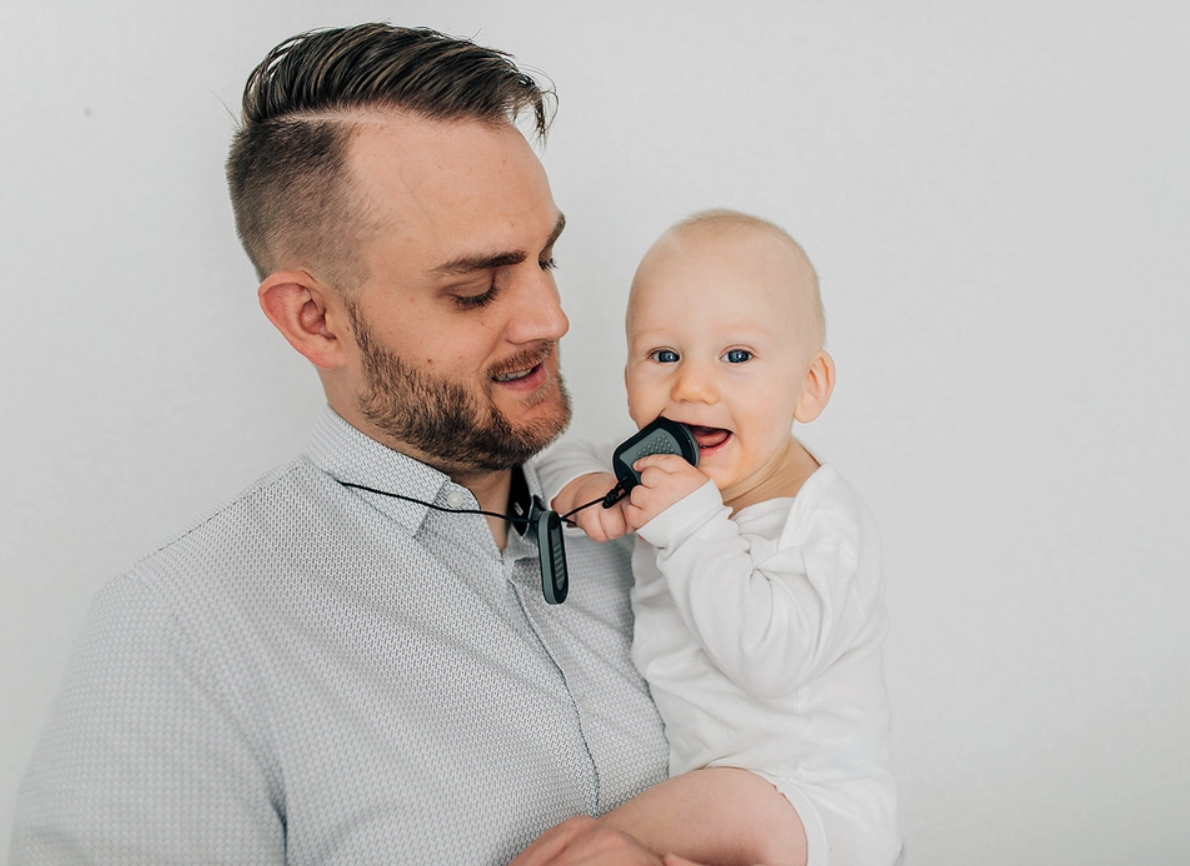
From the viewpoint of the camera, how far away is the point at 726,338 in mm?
1627

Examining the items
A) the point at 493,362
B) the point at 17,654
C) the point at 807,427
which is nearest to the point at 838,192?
the point at 807,427

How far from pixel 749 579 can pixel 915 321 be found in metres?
1.24

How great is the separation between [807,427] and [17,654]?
1.87 m

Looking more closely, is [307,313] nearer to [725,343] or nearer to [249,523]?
[249,523]

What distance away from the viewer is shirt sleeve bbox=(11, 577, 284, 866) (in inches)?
53.4

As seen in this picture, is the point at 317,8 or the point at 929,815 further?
the point at 929,815

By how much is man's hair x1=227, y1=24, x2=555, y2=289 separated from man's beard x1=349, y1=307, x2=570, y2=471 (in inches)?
6.4

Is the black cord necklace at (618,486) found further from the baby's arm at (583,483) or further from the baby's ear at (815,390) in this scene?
the baby's ear at (815,390)

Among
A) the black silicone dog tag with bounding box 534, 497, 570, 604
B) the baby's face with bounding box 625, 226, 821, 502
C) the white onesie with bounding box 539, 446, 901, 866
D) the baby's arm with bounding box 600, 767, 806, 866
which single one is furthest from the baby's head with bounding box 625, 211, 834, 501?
the baby's arm with bounding box 600, 767, 806, 866

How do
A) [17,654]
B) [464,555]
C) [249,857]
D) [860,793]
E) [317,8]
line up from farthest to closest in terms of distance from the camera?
1. [317,8]
2. [17,654]
3. [464,555]
4. [860,793]
5. [249,857]

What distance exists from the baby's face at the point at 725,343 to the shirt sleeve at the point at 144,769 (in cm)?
82

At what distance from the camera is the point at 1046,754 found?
256 cm

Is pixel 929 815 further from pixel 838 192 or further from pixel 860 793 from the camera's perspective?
pixel 838 192

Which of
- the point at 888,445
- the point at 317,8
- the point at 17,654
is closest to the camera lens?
the point at 17,654
